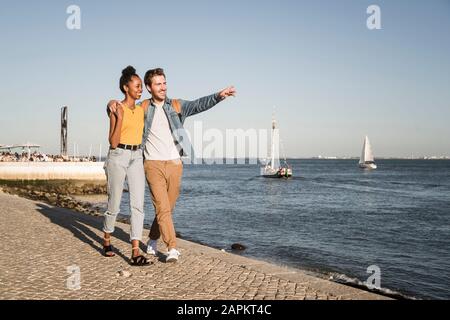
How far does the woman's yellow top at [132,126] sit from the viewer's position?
555 cm

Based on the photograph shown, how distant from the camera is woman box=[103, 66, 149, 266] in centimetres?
557

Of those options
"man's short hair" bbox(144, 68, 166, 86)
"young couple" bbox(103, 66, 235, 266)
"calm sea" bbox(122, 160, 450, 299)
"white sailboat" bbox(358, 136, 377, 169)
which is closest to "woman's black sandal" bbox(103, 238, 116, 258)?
"young couple" bbox(103, 66, 235, 266)

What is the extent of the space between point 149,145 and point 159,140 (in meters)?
0.16

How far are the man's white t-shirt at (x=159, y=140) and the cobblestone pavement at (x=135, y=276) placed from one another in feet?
4.90

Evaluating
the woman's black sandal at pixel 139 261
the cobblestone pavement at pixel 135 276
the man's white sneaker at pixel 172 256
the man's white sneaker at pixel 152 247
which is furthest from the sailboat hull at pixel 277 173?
the woman's black sandal at pixel 139 261

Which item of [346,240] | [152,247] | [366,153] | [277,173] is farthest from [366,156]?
[152,247]

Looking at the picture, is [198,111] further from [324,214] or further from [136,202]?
[324,214]

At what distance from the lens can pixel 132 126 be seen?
5590 millimetres

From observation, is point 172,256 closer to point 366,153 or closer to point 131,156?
point 131,156

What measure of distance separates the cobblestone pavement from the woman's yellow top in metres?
1.71

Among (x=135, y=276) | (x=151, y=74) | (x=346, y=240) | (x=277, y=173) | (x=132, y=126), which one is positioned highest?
(x=151, y=74)

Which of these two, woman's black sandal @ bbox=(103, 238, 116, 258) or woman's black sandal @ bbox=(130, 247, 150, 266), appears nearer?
woman's black sandal @ bbox=(130, 247, 150, 266)

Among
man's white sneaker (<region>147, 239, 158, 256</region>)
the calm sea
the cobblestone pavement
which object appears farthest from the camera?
the calm sea

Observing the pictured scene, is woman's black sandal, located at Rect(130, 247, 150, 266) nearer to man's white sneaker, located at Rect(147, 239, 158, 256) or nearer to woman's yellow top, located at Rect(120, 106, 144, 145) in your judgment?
man's white sneaker, located at Rect(147, 239, 158, 256)
